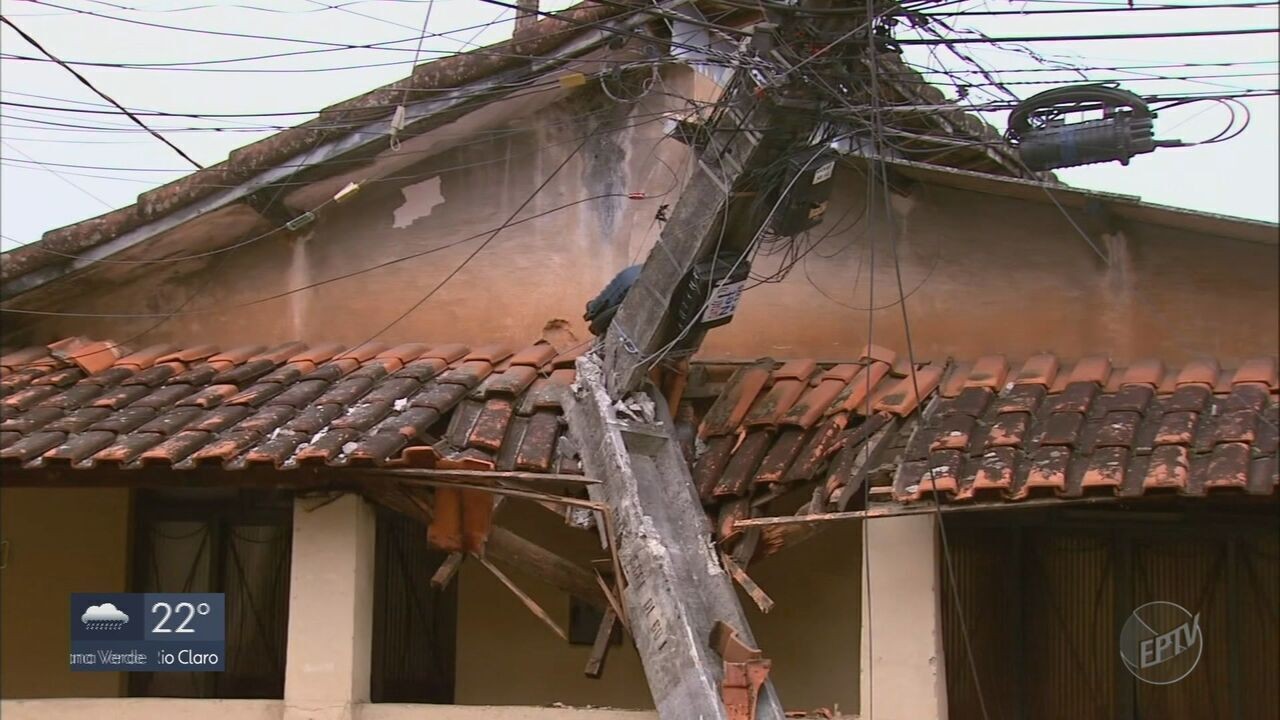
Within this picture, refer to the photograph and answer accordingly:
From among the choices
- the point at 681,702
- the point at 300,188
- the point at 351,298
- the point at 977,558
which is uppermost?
the point at 300,188

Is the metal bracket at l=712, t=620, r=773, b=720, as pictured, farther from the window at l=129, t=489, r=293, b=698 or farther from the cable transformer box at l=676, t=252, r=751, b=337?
the window at l=129, t=489, r=293, b=698

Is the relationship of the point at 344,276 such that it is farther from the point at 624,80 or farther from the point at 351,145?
the point at 624,80

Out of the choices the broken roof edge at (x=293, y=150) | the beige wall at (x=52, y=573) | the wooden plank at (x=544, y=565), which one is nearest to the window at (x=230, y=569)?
the beige wall at (x=52, y=573)

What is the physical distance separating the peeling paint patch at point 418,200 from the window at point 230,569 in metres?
2.04

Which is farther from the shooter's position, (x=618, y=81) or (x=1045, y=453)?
(x=618, y=81)

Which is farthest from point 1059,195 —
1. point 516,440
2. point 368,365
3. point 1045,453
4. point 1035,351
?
point 368,365

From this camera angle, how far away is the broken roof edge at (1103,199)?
26.9 ft

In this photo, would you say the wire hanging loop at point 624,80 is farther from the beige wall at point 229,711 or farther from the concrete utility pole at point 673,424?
the beige wall at point 229,711

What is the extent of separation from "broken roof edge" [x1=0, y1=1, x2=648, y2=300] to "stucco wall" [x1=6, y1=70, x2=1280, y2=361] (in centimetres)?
28

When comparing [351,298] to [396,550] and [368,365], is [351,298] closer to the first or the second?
[368,365]

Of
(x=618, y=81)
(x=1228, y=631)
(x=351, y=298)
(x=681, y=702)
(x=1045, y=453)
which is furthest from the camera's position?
(x=351, y=298)

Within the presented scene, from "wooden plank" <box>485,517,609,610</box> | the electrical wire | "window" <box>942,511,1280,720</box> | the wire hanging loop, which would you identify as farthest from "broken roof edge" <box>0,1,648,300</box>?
"window" <box>942,511,1280,720</box>

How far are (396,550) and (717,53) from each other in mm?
4158

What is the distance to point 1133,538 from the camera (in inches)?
334
